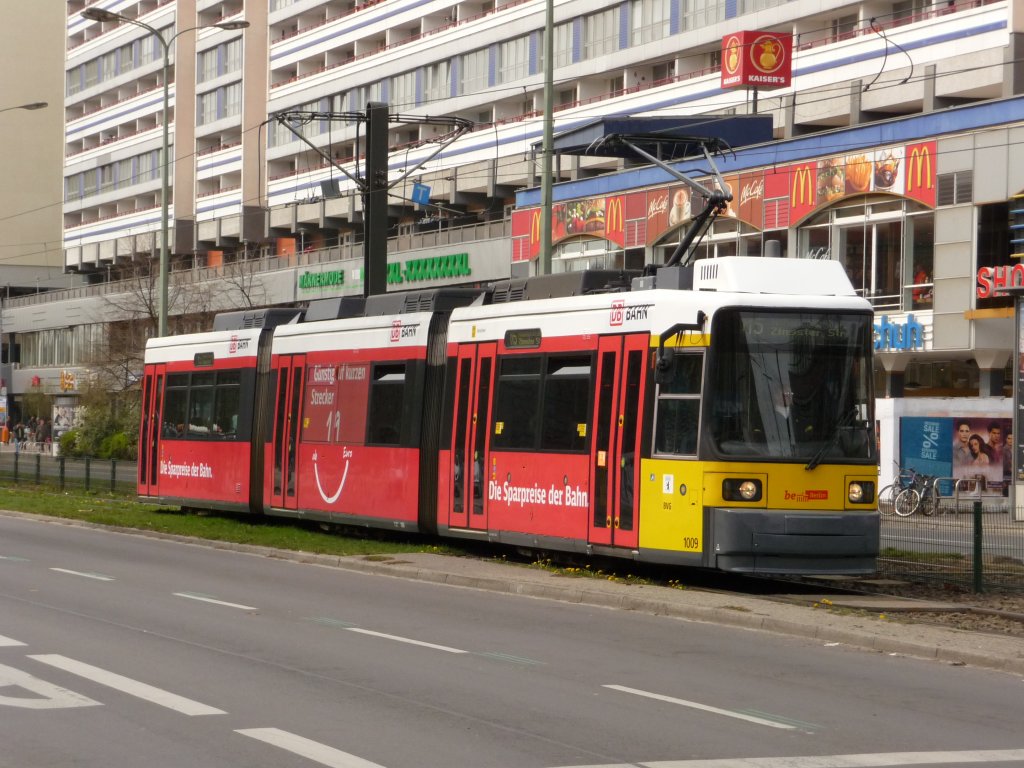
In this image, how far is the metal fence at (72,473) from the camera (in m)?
40.1

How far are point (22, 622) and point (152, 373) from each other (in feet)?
58.3

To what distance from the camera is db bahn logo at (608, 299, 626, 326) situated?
18094 millimetres

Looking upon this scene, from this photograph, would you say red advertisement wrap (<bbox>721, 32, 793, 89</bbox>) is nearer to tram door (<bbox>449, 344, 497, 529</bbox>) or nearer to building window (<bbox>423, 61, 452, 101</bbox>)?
building window (<bbox>423, 61, 452, 101</bbox>)

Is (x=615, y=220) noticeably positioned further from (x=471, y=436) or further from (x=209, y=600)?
(x=209, y=600)

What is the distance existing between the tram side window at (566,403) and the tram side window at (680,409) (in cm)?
150

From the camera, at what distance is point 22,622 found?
1352cm

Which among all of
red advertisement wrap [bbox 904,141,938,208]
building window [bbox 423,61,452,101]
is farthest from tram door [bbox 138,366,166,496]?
building window [bbox 423,61,452,101]

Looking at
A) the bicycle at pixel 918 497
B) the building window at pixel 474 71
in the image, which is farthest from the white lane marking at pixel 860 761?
the building window at pixel 474 71

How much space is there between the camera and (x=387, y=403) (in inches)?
909

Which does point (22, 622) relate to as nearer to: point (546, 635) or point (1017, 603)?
point (546, 635)

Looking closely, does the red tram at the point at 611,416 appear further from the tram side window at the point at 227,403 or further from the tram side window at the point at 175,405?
the tram side window at the point at 175,405

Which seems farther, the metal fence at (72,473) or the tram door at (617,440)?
the metal fence at (72,473)

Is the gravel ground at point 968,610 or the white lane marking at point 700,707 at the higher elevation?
the white lane marking at point 700,707

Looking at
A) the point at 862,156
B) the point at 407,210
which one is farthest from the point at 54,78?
the point at 862,156
